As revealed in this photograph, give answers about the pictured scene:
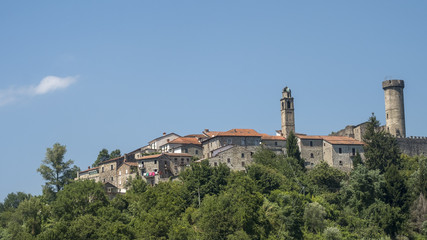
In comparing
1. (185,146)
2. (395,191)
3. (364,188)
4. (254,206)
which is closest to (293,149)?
(364,188)

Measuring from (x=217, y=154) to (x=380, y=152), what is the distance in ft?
61.8

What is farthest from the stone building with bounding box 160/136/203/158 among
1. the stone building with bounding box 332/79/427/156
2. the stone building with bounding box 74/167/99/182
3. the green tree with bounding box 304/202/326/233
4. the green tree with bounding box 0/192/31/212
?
the green tree with bounding box 0/192/31/212

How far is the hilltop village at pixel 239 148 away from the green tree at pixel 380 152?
617cm

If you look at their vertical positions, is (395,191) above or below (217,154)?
below

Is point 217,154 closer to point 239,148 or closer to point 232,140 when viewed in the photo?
point 239,148

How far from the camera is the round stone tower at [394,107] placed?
315 feet

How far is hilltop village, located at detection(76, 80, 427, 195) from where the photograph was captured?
8669 centimetres

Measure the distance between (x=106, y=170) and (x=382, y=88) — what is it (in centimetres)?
3916

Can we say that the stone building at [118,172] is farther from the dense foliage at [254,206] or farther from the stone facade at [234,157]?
the stone facade at [234,157]

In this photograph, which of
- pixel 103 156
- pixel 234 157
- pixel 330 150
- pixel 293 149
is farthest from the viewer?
pixel 103 156

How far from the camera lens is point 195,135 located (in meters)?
99.1

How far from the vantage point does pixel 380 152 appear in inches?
3250

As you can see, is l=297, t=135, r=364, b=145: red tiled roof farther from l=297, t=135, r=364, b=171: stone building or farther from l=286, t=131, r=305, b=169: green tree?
l=286, t=131, r=305, b=169: green tree

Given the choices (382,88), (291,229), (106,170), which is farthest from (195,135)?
(291,229)
